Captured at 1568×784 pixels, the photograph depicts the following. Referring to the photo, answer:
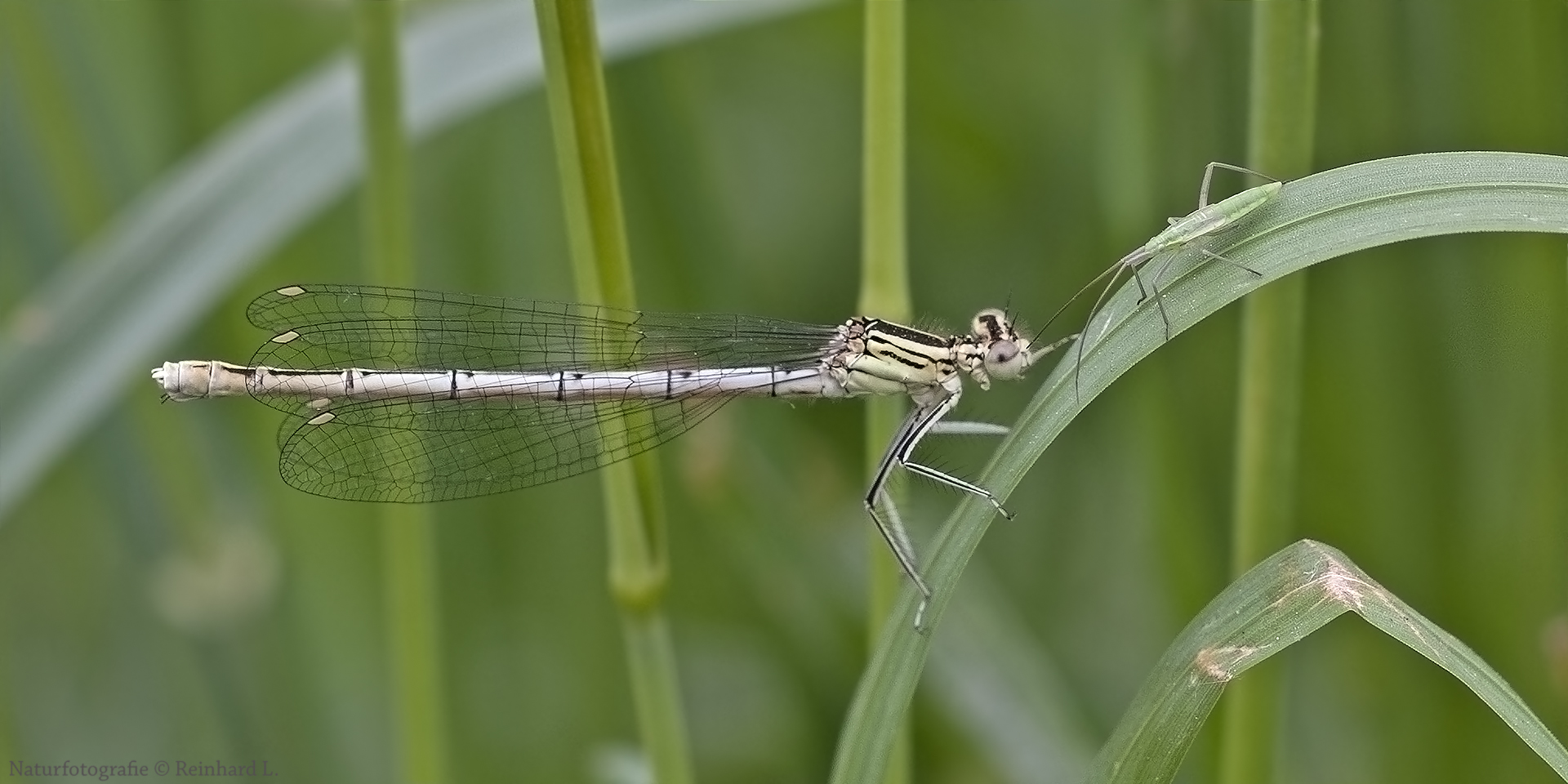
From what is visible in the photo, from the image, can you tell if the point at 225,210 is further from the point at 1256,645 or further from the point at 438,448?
the point at 1256,645

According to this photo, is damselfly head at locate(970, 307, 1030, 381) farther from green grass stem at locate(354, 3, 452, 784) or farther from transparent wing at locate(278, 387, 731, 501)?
green grass stem at locate(354, 3, 452, 784)

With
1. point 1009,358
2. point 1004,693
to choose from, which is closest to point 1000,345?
point 1009,358

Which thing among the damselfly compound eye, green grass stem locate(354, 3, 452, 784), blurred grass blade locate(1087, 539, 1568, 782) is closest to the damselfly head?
the damselfly compound eye

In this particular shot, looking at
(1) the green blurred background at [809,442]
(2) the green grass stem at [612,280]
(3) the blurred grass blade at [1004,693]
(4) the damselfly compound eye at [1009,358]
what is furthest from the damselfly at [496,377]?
(3) the blurred grass blade at [1004,693]

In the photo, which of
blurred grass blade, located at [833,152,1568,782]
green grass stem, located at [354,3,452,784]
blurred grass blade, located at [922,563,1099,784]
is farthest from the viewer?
blurred grass blade, located at [922,563,1099,784]

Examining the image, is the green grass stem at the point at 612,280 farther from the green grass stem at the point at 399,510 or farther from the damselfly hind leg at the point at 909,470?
the green grass stem at the point at 399,510
